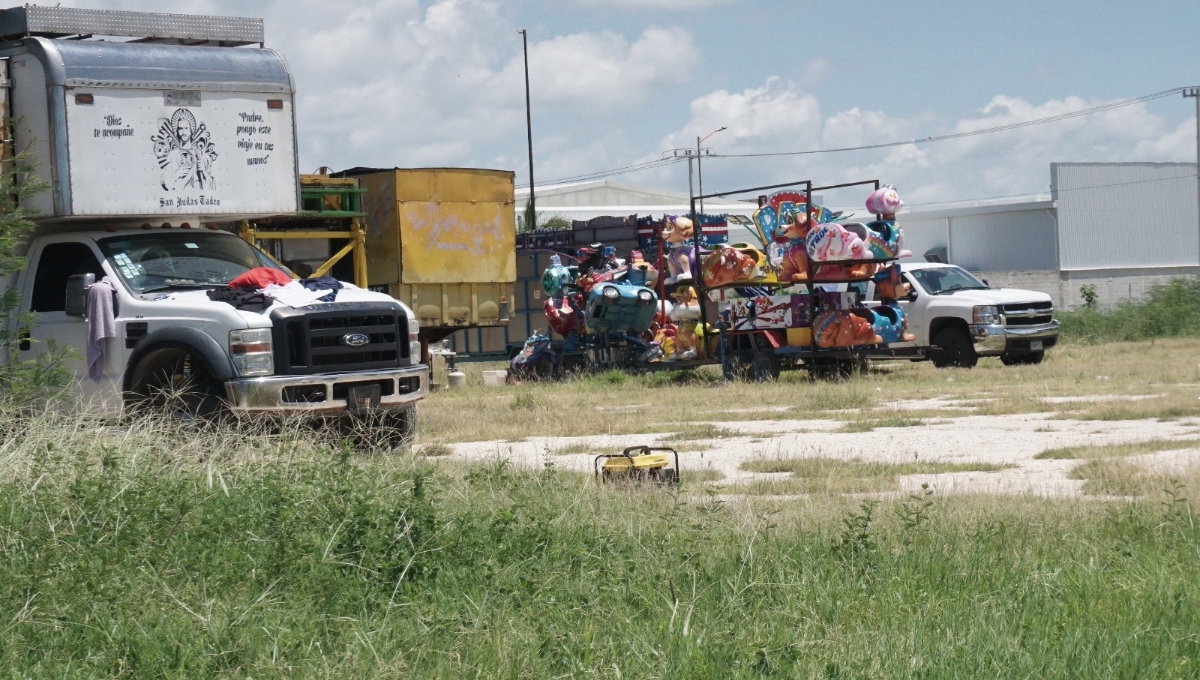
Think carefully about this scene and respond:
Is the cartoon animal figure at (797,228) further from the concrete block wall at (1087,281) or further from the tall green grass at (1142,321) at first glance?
the concrete block wall at (1087,281)

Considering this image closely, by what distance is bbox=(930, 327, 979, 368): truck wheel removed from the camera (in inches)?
938

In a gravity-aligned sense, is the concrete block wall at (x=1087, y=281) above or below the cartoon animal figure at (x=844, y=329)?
above

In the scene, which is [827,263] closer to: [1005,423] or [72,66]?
[1005,423]

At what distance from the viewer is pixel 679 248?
76.1 feet

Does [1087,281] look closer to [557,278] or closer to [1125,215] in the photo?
[1125,215]

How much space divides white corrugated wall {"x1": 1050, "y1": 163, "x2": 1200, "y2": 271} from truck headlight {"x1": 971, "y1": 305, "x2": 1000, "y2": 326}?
4058 centimetres

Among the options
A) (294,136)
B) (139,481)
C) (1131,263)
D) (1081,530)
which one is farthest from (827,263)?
(1131,263)

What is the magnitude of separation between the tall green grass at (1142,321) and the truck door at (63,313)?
2430 cm

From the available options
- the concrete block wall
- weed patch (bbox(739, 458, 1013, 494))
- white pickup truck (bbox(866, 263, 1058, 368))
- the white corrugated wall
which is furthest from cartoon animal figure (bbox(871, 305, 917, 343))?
the white corrugated wall

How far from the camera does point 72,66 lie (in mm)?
11602

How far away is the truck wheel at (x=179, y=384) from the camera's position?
11109 millimetres

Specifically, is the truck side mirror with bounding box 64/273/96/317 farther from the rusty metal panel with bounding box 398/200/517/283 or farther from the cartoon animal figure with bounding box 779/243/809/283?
the cartoon animal figure with bounding box 779/243/809/283

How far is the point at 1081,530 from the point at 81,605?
5092 mm

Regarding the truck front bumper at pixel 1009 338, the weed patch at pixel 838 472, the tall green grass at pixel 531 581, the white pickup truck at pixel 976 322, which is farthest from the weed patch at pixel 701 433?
the truck front bumper at pixel 1009 338
